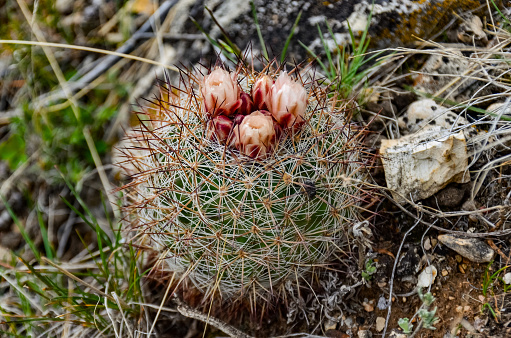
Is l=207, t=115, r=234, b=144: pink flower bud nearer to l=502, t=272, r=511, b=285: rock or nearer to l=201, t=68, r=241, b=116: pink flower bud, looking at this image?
l=201, t=68, r=241, b=116: pink flower bud

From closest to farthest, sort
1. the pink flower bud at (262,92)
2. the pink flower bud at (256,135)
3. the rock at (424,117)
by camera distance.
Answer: the pink flower bud at (256,135) → the pink flower bud at (262,92) → the rock at (424,117)

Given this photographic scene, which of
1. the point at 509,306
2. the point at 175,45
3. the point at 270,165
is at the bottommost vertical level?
the point at 509,306

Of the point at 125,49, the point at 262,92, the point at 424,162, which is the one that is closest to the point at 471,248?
the point at 424,162

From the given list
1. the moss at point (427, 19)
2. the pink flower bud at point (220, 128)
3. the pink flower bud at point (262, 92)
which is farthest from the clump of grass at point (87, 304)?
the moss at point (427, 19)

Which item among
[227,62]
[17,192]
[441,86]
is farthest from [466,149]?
[17,192]

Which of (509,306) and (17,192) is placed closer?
(509,306)

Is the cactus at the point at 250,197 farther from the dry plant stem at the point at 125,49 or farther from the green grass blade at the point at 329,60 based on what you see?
the dry plant stem at the point at 125,49

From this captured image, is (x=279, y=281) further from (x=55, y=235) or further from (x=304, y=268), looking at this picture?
(x=55, y=235)

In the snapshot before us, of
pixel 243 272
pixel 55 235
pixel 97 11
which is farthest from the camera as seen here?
pixel 97 11
